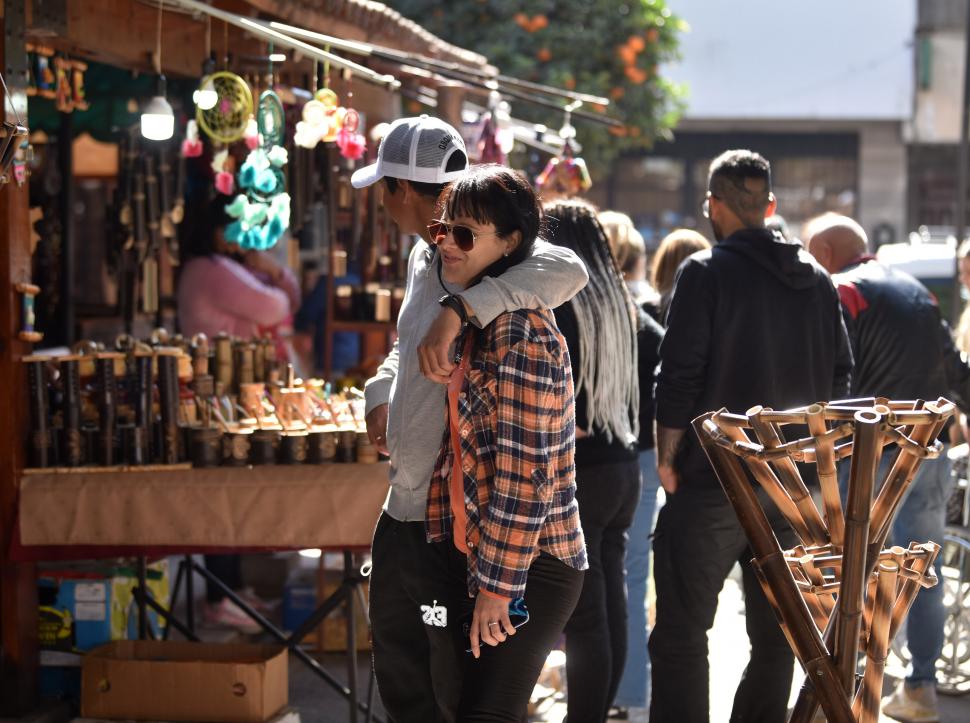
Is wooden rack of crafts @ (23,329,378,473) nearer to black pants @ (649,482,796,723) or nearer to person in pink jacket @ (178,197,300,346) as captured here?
black pants @ (649,482,796,723)

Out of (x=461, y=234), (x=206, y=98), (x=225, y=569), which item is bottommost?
(x=225, y=569)

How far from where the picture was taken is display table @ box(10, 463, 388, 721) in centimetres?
420

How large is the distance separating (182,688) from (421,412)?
1.87 metres

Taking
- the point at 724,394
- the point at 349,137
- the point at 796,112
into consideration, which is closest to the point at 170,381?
the point at 349,137

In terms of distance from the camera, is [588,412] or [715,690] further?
[715,690]

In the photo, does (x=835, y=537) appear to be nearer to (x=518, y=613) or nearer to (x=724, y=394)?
(x=518, y=613)

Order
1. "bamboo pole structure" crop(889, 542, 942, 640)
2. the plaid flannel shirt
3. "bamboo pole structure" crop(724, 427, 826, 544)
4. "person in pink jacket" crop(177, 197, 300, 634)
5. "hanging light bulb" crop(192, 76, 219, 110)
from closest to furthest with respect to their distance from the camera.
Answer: "bamboo pole structure" crop(724, 427, 826, 544)
"bamboo pole structure" crop(889, 542, 942, 640)
the plaid flannel shirt
"hanging light bulb" crop(192, 76, 219, 110)
"person in pink jacket" crop(177, 197, 300, 634)

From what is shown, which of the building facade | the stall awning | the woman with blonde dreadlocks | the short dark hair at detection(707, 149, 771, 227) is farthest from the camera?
the building facade

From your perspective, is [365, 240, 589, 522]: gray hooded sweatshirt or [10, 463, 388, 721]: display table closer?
[365, 240, 589, 522]: gray hooded sweatshirt

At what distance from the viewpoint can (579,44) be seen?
1129cm

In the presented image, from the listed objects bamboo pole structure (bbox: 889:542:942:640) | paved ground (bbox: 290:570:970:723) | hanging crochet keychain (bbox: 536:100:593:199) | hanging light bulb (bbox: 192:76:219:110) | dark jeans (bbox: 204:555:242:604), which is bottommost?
paved ground (bbox: 290:570:970:723)

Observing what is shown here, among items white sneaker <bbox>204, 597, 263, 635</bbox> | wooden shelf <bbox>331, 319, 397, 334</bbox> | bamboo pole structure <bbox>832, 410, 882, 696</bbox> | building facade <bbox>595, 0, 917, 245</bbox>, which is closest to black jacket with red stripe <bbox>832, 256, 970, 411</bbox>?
wooden shelf <bbox>331, 319, 397, 334</bbox>

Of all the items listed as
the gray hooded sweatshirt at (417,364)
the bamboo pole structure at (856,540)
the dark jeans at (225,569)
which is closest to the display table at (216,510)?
the gray hooded sweatshirt at (417,364)

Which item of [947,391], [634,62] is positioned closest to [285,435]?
[947,391]
